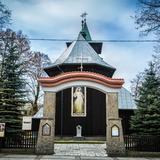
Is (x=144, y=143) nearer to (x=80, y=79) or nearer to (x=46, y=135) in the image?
(x=80, y=79)

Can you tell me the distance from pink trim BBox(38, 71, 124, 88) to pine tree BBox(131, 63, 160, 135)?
2749 mm

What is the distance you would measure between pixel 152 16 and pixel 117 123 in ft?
21.2

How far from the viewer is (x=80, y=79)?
1806cm

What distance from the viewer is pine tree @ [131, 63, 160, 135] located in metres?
18.9

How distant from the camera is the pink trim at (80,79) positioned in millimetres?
17763

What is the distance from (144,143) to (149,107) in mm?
2657

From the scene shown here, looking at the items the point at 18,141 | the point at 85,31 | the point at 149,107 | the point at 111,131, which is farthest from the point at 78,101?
the point at 85,31

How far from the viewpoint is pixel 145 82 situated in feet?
67.6

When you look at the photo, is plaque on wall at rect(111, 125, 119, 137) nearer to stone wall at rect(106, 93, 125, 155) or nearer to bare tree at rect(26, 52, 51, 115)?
stone wall at rect(106, 93, 125, 155)

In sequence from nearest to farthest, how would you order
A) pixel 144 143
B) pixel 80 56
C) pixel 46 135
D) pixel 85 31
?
pixel 46 135, pixel 144 143, pixel 80 56, pixel 85 31

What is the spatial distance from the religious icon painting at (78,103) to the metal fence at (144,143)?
10.6m

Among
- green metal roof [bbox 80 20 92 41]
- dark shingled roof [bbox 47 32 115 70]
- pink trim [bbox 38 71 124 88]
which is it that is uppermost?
green metal roof [bbox 80 20 92 41]

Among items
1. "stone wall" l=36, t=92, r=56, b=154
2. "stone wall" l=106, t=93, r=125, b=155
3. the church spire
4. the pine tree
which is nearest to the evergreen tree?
"stone wall" l=36, t=92, r=56, b=154

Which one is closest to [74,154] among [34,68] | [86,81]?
[86,81]
